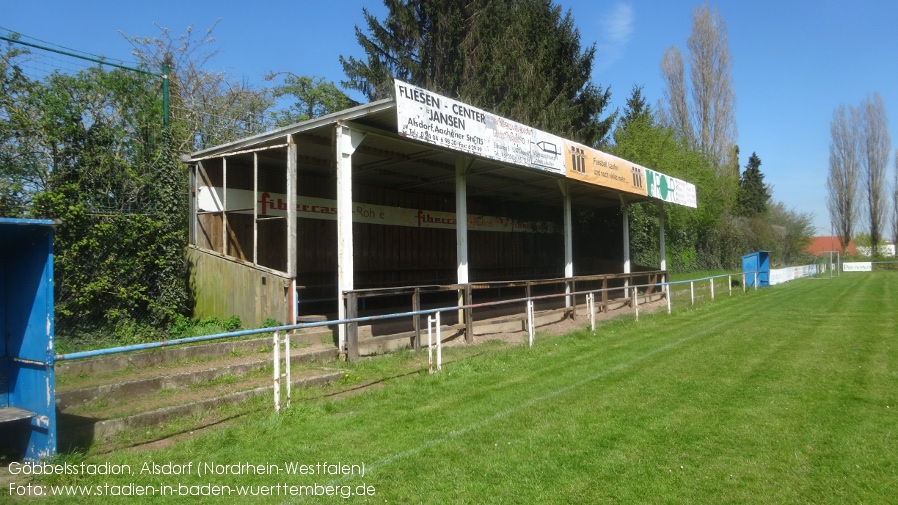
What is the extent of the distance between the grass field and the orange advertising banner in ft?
20.0

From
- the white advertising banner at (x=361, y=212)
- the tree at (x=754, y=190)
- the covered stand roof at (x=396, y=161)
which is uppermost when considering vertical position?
the tree at (x=754, y=190)

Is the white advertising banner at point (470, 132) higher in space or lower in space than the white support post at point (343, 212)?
higher

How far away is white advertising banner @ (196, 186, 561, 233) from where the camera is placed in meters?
12.4

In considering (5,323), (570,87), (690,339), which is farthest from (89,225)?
(570,87)

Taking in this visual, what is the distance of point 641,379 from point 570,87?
86.6ft

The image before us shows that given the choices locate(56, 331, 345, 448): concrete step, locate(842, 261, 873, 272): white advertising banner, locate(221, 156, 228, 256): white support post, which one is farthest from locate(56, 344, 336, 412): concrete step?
locate(842, 261, 873, 272): white advertising banner

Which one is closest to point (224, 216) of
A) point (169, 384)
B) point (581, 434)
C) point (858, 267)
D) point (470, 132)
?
point (470, 132)

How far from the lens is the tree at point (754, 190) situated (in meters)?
60.1

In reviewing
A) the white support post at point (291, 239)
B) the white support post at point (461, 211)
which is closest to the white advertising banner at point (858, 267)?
the white support post at point (461, 211)

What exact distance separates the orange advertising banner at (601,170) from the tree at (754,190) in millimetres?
45037

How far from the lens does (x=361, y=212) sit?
16188mm

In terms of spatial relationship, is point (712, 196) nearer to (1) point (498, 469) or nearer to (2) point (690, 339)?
(2) point (690, 339)

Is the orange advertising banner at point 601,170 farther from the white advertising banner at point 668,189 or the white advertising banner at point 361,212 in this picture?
the white advertising banner at point 361,212

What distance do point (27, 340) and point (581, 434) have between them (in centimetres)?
486
